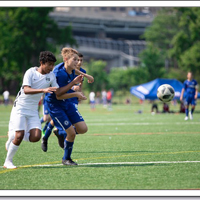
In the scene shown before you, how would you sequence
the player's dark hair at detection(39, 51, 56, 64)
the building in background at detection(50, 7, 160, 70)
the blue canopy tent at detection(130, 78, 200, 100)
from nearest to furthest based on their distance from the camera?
the player's dark hair at detection(39, 51, 56, 64), the blue canopy tent at detection(130, 78, 200, 100), the building in background at detection(50, 7, 160, 70)

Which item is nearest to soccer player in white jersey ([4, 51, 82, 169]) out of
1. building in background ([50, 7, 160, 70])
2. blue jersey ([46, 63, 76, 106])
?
blue jersey ([46, 63, 76, 106])

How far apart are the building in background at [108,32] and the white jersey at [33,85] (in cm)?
7732

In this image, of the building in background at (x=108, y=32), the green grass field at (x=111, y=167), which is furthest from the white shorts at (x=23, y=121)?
the building in background at (x=108, y=32)

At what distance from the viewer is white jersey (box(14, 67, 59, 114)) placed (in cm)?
731

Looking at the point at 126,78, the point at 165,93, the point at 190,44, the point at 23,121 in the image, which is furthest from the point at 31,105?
the point at 126,78

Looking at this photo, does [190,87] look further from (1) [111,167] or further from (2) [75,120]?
(1) [111,167]

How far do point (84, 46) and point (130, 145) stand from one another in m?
79.8

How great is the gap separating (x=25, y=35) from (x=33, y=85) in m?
43.4

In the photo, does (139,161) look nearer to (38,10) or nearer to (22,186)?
(22,186)

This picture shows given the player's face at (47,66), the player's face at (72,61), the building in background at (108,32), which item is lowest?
the player's face at (47,66)

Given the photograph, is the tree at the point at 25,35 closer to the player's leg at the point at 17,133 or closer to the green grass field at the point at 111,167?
the green grass field at the point at 111,167

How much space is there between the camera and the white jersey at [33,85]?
7312 millimetres

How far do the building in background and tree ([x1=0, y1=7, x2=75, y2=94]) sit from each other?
33.6 meters

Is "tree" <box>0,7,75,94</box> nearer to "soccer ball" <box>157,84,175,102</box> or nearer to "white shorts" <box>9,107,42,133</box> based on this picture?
"soccer ball" <box>157,84,175,102</box>
